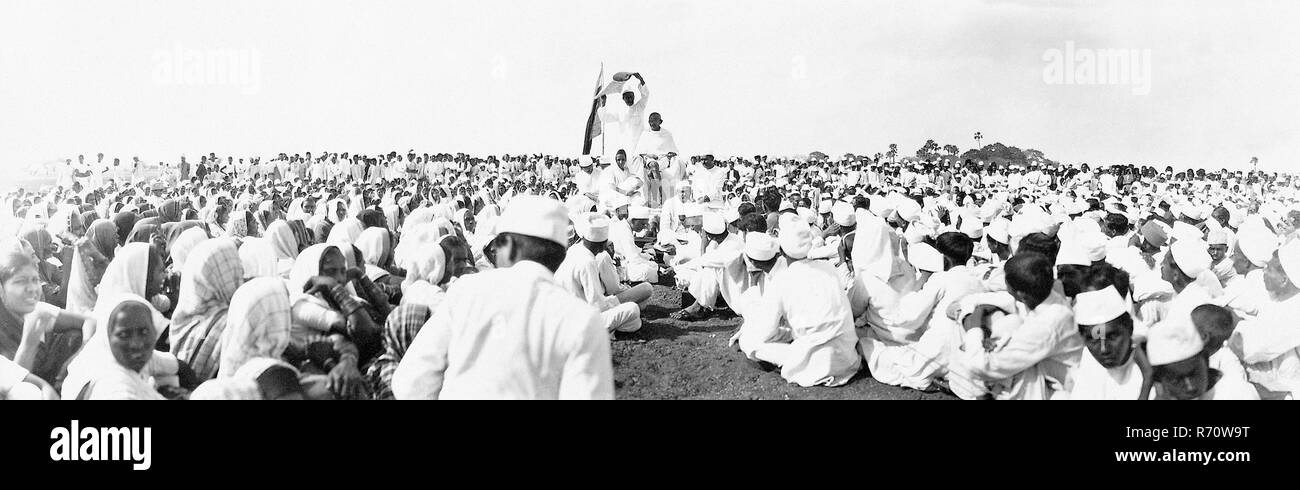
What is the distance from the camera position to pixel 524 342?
8.39 ft

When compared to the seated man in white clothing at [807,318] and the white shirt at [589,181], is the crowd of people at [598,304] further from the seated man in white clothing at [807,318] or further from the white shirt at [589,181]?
the white shirt at [589,181]

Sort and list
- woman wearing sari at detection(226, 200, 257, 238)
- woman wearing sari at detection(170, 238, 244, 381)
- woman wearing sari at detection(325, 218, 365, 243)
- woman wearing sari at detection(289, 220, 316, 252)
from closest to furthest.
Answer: woman wearing sari at detection(170, 238, 244, 381) → woman wearing sari at detection(289, 220, 316, 252) → woman wearing sari at detection(325, 218, 365, 243) → woman wearing sari at detection(226, 200, 257, 238)

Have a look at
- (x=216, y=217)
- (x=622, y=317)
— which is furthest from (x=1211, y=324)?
(x=216, y=217)

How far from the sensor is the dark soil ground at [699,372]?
5410 millimetres

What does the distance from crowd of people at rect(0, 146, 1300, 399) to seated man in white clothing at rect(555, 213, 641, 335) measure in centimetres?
2

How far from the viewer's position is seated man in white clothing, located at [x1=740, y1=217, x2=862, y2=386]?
17.6ft

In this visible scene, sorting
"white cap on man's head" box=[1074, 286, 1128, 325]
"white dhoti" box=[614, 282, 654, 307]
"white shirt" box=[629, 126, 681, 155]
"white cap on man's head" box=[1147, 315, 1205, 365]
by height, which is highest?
"white shirt" box=[629, 126, 681, 155]

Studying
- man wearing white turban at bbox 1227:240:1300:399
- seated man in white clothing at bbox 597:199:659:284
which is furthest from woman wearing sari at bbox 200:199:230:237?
man wearing white turban at bbox 1227:240:1300:399

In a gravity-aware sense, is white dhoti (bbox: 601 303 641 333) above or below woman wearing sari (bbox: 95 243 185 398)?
below

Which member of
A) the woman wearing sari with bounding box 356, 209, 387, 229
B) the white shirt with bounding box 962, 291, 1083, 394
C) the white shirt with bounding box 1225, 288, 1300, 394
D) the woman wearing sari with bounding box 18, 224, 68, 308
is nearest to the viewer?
the white shirt with bounding box 962, 291, 1083, 394

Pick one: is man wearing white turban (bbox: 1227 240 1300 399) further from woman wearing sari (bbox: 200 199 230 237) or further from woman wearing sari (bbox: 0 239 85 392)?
woman wearing sari (bbox: 200 199 230 237)

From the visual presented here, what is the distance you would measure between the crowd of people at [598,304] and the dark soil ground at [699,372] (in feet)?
0.37
